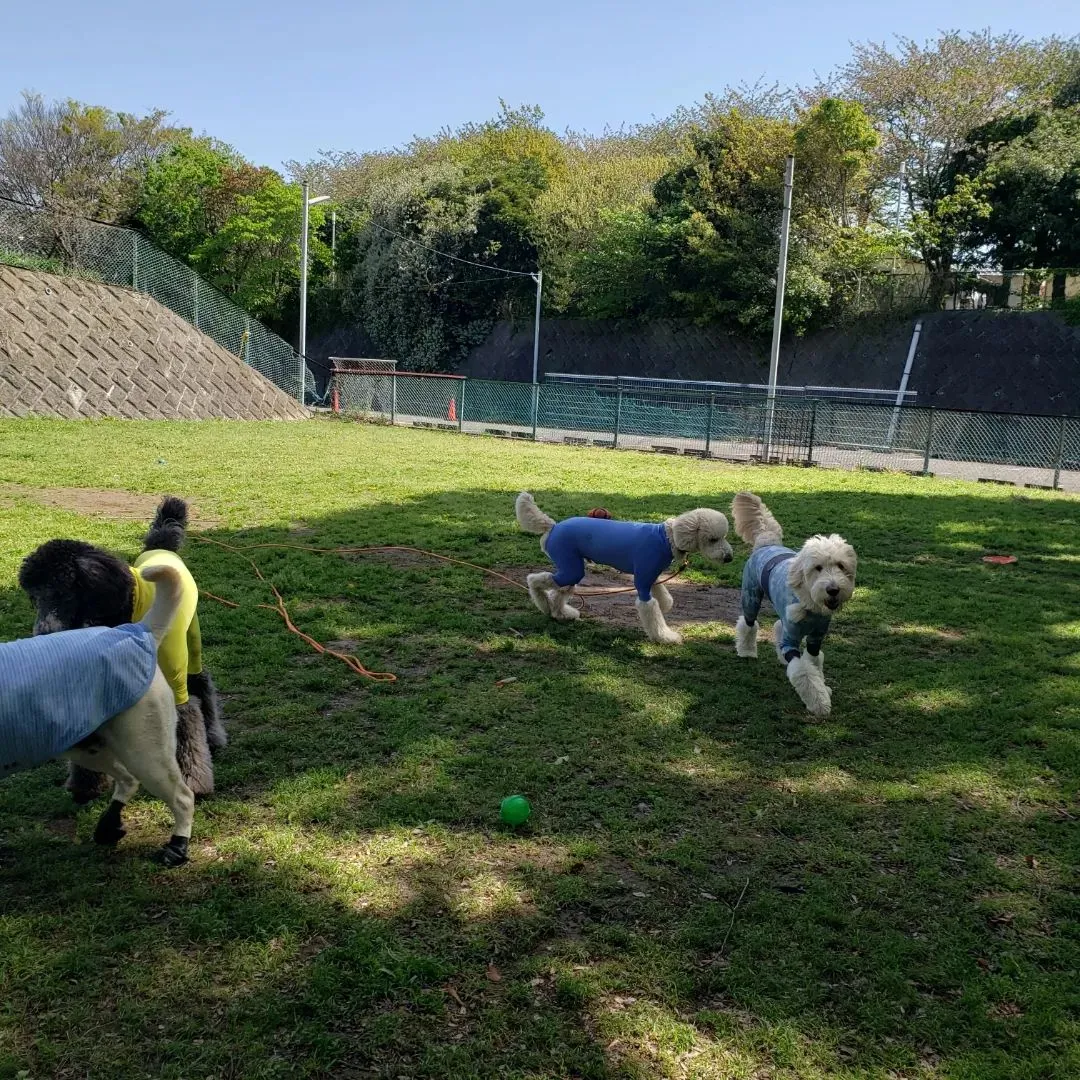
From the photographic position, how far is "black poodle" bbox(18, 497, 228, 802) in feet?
10.8

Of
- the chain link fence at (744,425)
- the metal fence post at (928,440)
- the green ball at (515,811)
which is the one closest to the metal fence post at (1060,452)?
the chain link fence at (744,425)

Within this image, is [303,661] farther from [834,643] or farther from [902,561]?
[902,561]

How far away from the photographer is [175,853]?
3143mm

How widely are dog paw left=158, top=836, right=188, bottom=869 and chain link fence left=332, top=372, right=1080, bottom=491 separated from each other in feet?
51.7

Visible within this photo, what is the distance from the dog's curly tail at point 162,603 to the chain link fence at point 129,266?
801 inches

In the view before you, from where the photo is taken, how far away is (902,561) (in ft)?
→ 28.3

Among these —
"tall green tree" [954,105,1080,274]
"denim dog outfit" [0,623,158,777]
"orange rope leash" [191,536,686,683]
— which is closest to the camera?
"denim dog outfit" [0,623,158,777]

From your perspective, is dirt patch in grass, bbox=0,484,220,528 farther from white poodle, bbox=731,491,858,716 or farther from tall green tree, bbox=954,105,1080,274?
tall green tree, bbox=954,105,1080,274

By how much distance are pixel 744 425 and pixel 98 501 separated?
13.4 meters

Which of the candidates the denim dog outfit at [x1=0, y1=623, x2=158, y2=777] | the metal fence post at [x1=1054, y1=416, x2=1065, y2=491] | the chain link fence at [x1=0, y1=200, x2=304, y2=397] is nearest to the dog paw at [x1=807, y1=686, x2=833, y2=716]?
the denim dog outfit at [x1=0, y1=623, x2=158, y2=777]

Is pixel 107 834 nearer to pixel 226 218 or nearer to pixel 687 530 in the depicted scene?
pixel 687 530

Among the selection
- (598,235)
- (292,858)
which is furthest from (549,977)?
(598,235)

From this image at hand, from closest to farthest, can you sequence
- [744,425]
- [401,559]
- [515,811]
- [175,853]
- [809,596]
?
[175,853] < [515,811] < [809,596] < [401,559] < [744,425]

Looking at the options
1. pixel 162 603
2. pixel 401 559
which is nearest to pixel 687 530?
pixel 401 559
